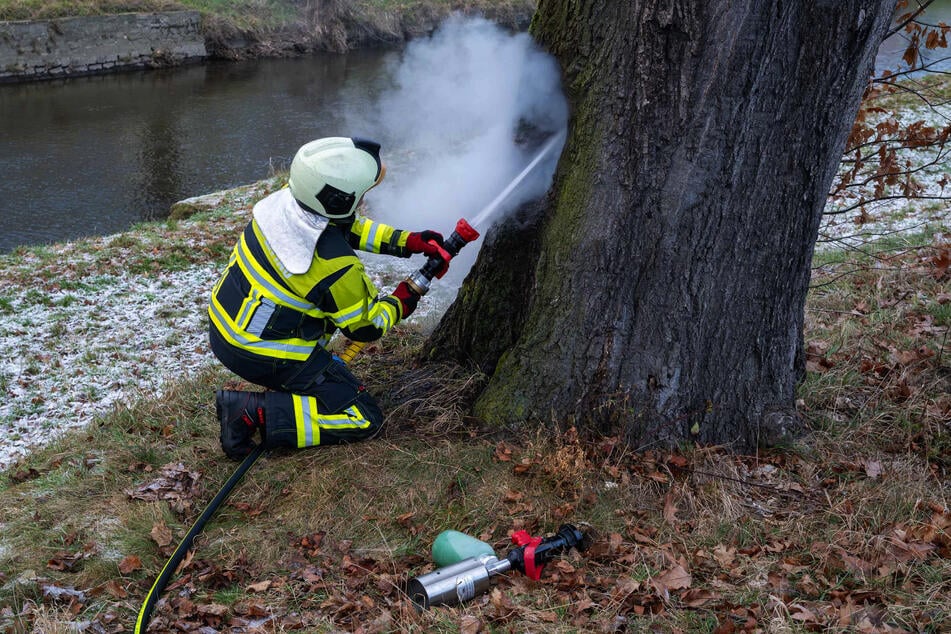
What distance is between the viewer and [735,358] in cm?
344

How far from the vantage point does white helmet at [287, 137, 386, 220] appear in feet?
11.3

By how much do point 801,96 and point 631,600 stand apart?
2.08 m

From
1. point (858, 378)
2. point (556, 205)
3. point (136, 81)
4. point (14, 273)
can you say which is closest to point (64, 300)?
point (14, 273)

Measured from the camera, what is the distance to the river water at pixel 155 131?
12.5m

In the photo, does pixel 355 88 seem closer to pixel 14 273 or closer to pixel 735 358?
pixel 14 273

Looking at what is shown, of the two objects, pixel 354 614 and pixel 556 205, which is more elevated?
pixel 556 205

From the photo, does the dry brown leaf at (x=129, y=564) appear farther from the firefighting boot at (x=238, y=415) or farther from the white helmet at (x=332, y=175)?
the white helmet at (x=332, y=175)

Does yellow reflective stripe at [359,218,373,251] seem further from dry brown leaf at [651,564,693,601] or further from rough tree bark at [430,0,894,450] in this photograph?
dry brown leaf at [651,564,693,601]

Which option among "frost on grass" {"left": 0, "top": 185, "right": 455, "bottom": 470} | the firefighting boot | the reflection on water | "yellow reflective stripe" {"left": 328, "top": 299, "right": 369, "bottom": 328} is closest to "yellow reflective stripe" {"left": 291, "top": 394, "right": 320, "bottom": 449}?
the firefighting boot

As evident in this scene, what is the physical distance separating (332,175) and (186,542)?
172 cm

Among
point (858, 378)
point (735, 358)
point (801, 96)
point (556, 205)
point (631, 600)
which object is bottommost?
point (631, 600)

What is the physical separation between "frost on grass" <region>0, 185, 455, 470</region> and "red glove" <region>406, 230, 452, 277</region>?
162cm

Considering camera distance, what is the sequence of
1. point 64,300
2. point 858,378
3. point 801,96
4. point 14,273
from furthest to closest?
1. point 14,273
2. point 64,300
3. point 858,378
4. point 801,96

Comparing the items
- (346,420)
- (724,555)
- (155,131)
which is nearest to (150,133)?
(155,131)
